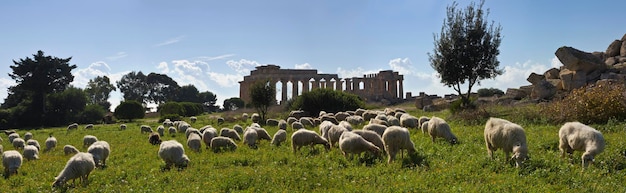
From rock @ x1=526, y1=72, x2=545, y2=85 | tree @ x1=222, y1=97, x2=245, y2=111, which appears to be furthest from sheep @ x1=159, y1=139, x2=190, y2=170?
tree @ x1=222, y1=97, x2=245, y2=111

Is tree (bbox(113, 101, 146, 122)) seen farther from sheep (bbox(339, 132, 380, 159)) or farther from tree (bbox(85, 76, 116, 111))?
sheep (bbox(339, 132, 380, 159))

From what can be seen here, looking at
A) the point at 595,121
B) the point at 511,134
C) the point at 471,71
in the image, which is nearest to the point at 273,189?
the point at 511,134

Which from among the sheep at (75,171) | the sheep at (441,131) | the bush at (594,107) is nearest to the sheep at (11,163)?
the sheep at (75,171)

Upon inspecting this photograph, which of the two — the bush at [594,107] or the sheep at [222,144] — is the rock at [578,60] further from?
the sheep at [222,144]

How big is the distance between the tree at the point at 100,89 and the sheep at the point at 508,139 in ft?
286

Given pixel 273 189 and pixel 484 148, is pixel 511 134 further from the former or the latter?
pixel 273 189

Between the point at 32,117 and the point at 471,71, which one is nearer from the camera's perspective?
the point at 471,71

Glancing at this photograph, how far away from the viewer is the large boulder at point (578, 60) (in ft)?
101

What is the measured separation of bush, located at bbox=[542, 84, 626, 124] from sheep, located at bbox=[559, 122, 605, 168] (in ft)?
26.8

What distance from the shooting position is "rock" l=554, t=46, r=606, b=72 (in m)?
30.8

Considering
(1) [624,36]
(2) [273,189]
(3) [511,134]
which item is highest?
(1) [624,36]

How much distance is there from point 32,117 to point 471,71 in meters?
50.7

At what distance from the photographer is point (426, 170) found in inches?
424

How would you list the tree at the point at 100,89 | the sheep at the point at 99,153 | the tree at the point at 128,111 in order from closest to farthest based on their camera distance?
the sheep at the point at 99,153 < the tree at the point at 128,111 < the tree at the point at 100,89
